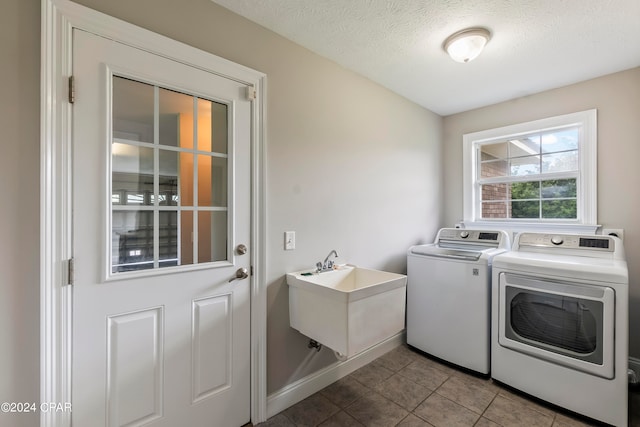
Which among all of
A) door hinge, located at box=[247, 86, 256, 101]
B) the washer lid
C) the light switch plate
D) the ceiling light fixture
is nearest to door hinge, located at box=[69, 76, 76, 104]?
door hinge, located at box=[247, 86, 256, 101]

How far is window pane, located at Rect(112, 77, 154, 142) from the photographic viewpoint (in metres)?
1.31

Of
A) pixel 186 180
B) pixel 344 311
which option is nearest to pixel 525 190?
pixel 344 311

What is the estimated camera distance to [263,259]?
5.82 ft

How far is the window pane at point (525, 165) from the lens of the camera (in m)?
2.84

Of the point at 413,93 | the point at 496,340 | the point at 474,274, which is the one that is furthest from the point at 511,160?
the point at 496,340

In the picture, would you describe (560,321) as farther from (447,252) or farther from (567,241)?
(447,252)

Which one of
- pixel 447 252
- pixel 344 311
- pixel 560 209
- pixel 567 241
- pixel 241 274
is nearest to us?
pixel 344 311

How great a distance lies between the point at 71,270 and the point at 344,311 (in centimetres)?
128

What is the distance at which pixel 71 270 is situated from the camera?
118 centimetres

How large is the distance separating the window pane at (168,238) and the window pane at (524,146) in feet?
10.7

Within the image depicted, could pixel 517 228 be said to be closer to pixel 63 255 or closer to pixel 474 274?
pixel 474 274

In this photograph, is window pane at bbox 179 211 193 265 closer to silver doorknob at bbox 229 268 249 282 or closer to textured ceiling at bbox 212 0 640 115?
silver doorknob at bbox 229 268 249 282

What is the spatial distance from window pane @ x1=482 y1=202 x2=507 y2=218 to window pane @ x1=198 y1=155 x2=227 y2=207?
2.89 m

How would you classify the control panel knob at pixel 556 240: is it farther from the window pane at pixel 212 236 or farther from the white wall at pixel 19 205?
the white wall at pixel 19 205
